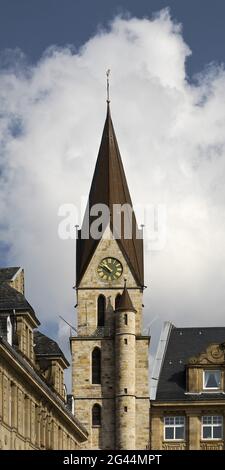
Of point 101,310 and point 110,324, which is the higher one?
point 101,310

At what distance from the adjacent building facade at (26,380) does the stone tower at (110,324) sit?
36.4 metres

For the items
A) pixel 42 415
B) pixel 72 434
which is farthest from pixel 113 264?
pixel 42 415

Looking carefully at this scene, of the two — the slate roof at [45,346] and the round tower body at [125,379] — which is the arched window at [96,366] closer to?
the round tower body at [125,379]

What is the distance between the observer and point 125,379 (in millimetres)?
115438

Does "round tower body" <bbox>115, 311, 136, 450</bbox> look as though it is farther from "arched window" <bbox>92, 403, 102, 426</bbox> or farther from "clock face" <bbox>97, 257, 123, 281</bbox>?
"clock face" <bbox>97, 257, 123, 281</bbox>

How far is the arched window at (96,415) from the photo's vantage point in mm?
114750

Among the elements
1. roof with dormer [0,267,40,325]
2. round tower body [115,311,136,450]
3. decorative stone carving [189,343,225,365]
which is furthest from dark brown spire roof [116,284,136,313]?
roof with dormer [0,267,40,325]

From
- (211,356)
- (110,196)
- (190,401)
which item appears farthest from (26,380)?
(110,196)

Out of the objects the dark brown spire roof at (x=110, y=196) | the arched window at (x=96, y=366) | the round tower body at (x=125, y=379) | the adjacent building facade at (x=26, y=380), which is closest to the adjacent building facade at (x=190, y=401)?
the round tower body at (x=125, y=379)

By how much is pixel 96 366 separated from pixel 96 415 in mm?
4389

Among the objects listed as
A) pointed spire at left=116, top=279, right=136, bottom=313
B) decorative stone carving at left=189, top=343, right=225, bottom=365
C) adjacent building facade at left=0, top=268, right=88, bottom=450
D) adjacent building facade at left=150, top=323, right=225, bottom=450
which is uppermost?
pointed spire at left=116, top=279, right=136, bottom=313

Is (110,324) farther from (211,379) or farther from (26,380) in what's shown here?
(26,380)

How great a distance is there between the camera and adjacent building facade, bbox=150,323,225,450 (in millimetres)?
108562
